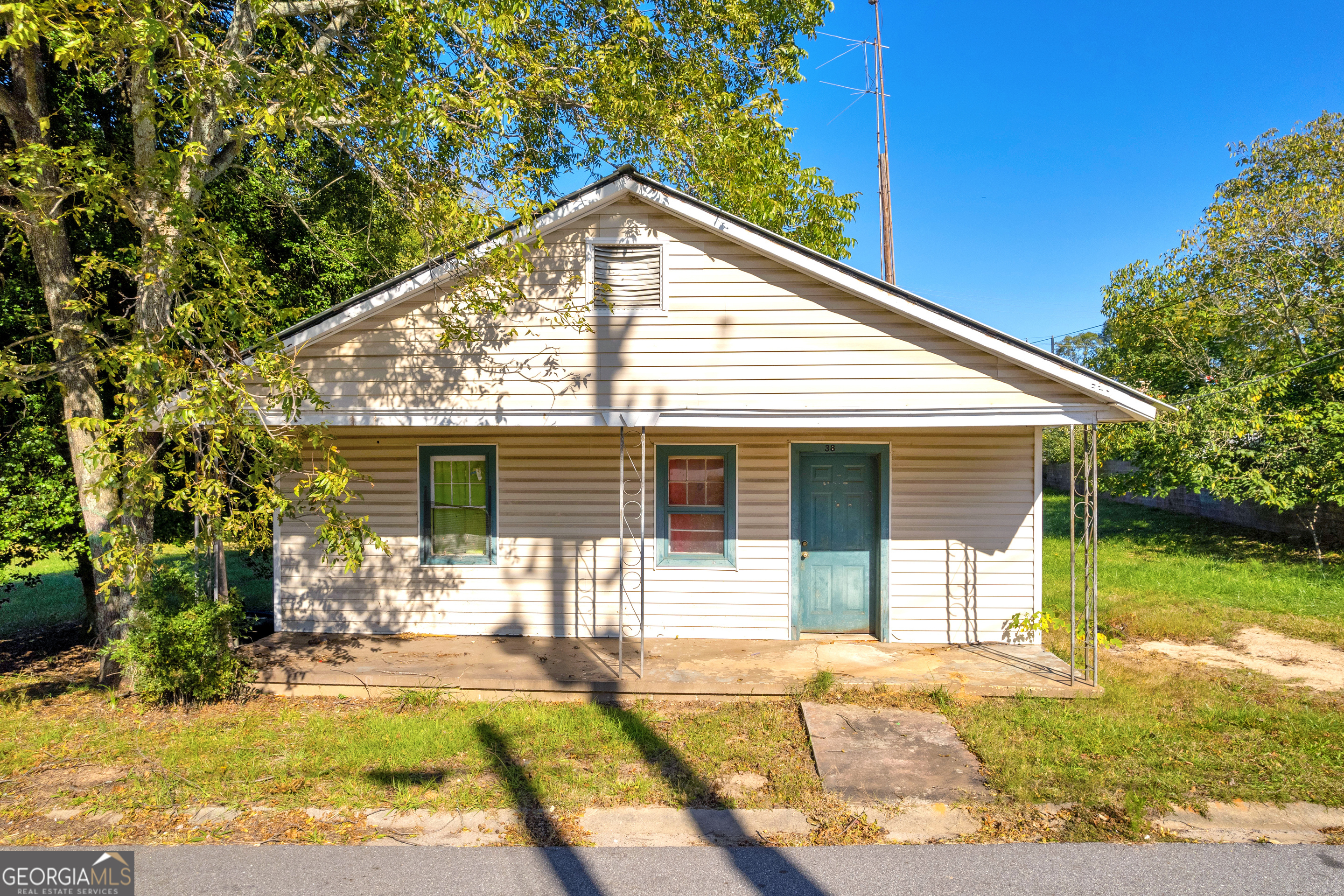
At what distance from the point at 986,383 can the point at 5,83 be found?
414 inches

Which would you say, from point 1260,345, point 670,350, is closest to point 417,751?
point 670,350

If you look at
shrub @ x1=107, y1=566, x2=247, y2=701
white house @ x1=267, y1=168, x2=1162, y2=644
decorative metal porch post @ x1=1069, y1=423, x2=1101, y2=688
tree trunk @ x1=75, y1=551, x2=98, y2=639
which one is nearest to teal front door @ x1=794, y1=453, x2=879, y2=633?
white house @ x1=267, y1=168, x2=1162, y2=644

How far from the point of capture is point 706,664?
693 cm

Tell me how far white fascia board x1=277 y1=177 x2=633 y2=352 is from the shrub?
2.56 m

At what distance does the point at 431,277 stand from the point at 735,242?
3160 millimetres

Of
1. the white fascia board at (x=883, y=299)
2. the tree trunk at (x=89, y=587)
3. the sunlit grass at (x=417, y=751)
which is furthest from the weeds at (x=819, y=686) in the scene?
the tree trunk at (x=89, y=587)

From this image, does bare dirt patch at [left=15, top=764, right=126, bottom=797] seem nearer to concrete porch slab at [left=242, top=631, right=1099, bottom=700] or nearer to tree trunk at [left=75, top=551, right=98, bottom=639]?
concrete porch slab at [left=242, top=631, right=1099, bottom=700]

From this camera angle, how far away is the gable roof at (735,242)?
660 centimetres

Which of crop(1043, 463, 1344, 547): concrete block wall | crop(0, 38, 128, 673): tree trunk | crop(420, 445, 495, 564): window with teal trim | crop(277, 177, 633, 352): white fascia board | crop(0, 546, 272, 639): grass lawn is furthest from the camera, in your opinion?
crop(1043, 463, 1344, 547): concrete block wall

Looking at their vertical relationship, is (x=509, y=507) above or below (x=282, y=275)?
below

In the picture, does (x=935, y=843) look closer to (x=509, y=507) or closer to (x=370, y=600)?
(x=509, y=507)

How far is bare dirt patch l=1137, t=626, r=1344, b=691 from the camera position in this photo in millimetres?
6934

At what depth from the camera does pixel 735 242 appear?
7.20 metres

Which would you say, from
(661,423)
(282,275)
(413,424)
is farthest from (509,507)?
(282,275)
